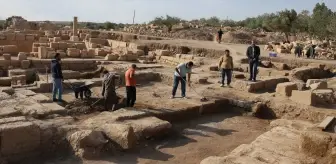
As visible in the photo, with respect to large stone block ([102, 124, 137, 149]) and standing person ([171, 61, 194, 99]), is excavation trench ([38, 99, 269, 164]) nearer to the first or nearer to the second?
large stone block ([102, 124, 137, 149])

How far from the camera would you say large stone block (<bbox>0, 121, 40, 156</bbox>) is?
633 cm

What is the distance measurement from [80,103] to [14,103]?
1728 millimetres

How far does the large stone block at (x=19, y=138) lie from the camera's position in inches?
249

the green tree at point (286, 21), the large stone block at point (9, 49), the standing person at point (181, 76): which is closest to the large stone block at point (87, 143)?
the standing person at point (181, 76)

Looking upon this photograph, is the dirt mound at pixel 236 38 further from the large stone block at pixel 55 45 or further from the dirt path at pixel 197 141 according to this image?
the dirt path at pixel 197 141

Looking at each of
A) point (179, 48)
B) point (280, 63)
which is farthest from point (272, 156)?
point (179, 48)

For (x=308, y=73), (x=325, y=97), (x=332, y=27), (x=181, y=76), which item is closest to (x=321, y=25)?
(x=332, y=27)

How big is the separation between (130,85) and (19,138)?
11.1ft

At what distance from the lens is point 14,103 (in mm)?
8531

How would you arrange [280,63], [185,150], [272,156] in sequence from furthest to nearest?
[280,63] < [185,150] < [272,156]

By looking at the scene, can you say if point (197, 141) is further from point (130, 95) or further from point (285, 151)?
point (130, 95)

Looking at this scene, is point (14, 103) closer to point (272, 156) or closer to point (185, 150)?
point (185, 150)

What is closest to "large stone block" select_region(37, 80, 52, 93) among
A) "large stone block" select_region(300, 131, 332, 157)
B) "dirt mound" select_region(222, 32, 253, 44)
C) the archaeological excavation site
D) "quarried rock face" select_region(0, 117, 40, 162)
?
the archaeological excavation site

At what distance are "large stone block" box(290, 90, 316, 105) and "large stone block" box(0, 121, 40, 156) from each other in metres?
6.99
